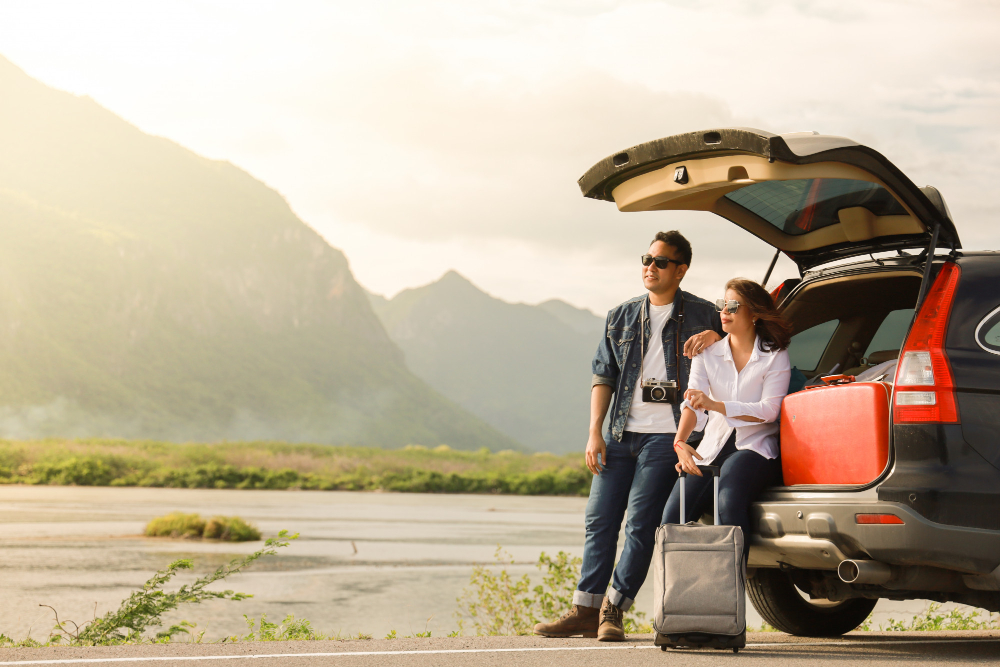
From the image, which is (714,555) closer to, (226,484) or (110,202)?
(226,484)

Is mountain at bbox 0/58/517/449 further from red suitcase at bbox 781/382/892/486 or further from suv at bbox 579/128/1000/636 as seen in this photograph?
red suitcase at bbox 781/382/892/486

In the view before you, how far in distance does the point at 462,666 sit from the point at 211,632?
951 centimetres

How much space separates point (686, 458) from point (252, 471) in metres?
62.8

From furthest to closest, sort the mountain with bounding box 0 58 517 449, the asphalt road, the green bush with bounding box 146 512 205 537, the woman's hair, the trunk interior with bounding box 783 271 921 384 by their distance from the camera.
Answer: the mountain with bounding box 0 58 517 449 → the green bush with bounding box 146 512 205 537 → the trunk interior with bounding box 783 271 921 384 → the woman's hair → the asphalt road

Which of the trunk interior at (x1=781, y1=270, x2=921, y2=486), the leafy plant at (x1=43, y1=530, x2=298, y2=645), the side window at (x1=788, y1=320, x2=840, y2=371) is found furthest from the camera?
the side window at (x1=788, y1=320, x2=840, y2=371)

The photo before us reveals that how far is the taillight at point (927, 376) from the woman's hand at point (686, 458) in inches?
42.3

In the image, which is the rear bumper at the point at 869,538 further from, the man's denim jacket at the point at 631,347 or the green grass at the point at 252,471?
the green grass at the point at 252,471

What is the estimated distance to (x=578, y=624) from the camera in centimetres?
523

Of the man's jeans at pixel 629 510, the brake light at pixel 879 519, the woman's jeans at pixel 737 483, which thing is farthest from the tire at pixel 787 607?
the brake light at pixel 879 519

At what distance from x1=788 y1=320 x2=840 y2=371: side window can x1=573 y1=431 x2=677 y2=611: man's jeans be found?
1.30m

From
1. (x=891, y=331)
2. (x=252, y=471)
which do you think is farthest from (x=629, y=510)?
(x=252, y=471)

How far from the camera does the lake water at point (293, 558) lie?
14.5m

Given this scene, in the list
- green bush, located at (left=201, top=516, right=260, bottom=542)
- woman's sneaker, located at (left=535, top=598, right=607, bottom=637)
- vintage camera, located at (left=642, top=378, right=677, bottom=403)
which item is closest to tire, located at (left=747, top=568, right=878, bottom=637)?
woman's sneaker, located at (left=535, top=598, right=607, bottom=637)

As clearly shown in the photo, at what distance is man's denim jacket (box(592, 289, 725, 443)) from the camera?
205 inches
